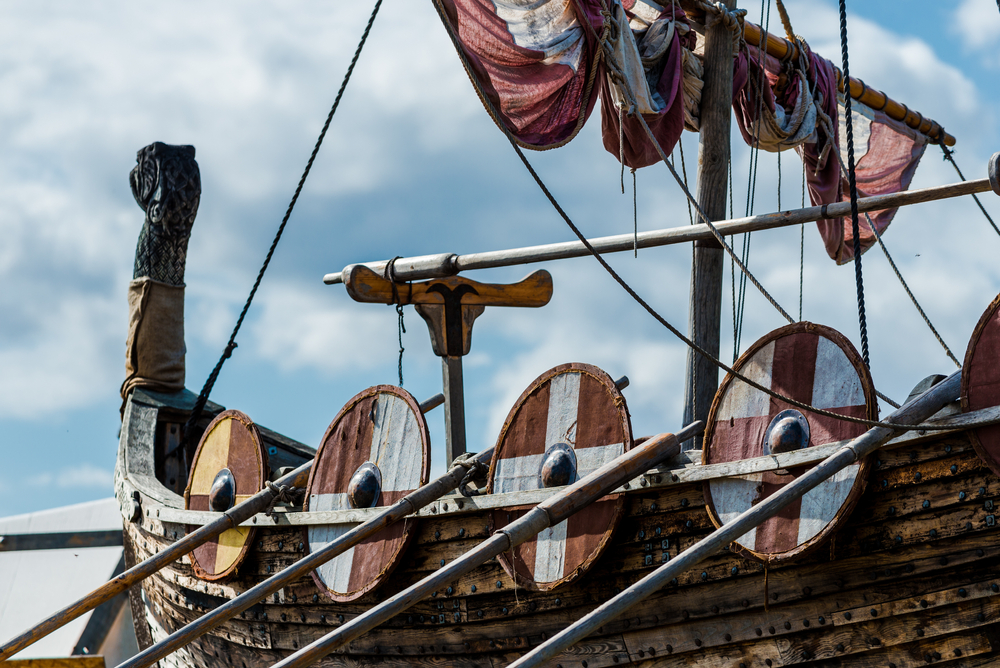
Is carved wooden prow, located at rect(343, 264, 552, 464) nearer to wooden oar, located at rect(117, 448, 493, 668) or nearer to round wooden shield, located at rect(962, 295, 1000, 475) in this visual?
wooden oar, located at rect(117, 448, 493, 668)

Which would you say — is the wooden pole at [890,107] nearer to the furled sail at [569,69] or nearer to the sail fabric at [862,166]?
the sail fabric at [862,166]

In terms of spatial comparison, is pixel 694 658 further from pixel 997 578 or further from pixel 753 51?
pixel 753 51

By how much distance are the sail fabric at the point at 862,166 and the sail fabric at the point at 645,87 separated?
2.57 metres

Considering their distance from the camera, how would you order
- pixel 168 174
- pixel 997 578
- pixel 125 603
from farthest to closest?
1. pixel 125 603
2. pixel 168 174
3. pixel 997 578

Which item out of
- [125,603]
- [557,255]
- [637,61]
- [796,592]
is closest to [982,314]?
[796,592]

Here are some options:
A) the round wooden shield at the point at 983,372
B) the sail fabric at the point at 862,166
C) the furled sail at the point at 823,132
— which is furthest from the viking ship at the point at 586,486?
the sail fabric at the point at 862,166

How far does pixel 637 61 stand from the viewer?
702cm

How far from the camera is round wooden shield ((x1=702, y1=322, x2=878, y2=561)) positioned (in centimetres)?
405

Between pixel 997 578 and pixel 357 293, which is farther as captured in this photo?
A: pixel 357 293

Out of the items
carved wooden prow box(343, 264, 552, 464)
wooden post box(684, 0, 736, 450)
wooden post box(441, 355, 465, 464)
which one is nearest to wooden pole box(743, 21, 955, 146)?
wooden post box(684, 0, 736, 450)

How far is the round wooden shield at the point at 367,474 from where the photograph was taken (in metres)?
5.27

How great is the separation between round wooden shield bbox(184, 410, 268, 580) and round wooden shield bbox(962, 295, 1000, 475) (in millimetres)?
3638

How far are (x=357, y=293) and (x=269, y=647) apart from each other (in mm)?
2011

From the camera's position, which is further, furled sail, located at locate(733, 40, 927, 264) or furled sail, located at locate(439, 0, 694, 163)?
furled sail, located at locate(733, 40, 927, 264)
